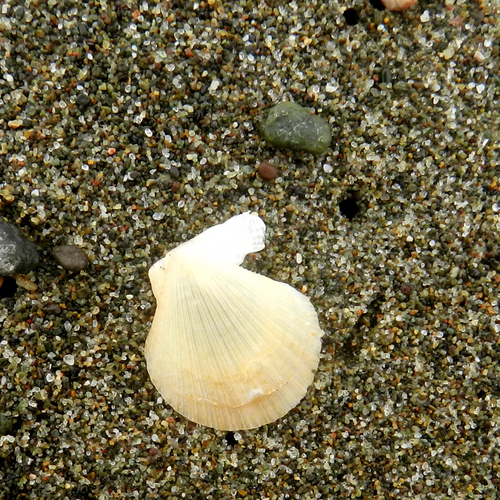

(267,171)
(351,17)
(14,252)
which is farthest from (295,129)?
(14,252)

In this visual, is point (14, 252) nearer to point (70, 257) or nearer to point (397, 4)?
point (70, 257)

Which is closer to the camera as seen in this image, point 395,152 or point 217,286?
point 217,286

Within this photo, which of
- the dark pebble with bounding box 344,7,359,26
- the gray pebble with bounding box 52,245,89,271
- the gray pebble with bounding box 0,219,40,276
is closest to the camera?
the gray pebble with bounding box 0,219,40,276

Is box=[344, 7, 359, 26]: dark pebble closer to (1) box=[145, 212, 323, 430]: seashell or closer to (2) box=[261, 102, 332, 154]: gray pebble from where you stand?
(2) box=[261, 102, 332, 154]: gray pebble

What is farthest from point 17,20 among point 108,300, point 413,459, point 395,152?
point 413,459

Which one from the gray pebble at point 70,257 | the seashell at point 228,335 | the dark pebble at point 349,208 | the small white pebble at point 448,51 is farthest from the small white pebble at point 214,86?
the small white pebble at point 448,51

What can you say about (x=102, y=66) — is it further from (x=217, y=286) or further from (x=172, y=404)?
(x=172, y=404)

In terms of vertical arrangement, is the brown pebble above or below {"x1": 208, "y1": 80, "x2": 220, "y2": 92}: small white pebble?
below

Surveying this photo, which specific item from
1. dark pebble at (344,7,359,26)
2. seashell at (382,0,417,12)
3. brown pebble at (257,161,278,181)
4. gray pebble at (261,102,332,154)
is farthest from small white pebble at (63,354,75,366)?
seashell at (382,0,417,12)
